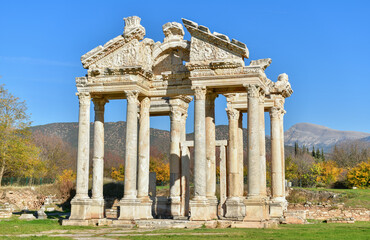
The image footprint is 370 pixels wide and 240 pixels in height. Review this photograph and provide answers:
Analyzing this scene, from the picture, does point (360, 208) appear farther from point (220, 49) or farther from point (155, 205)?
point (220, 49)

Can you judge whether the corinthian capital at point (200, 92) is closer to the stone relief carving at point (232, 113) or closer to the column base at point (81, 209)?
the stone relief carving at point (232, 113)

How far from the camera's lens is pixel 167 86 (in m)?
31.3

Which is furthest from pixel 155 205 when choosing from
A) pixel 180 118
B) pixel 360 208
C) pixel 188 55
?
pixel 360 208

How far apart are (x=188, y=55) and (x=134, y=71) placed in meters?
3.75

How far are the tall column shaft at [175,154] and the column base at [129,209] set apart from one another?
20.2 feet

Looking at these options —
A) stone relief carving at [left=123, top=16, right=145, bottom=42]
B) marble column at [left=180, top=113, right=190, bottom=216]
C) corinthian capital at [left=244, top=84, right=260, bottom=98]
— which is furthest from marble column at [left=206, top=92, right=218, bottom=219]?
stone relief carving at [left=123, top=16, right=145, bottom=42]

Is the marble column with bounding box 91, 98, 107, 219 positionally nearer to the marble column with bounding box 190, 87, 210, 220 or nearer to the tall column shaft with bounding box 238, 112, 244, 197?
the marble column with bounding box 190, 87, 210, 220

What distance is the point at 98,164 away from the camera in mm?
30734

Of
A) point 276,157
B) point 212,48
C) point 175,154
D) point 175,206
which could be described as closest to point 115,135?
point 175,154

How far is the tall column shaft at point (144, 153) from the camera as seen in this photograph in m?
30.3

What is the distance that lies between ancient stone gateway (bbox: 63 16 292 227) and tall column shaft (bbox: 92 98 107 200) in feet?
0.20

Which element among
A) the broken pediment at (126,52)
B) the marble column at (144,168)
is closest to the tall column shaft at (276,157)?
the marble column at (144,168)

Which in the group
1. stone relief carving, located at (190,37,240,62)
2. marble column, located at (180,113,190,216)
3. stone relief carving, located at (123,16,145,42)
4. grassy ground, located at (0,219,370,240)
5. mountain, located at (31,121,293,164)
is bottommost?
grassy ground, located at (0,219,370,240)

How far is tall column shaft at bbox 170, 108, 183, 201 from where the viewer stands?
3512 cm
